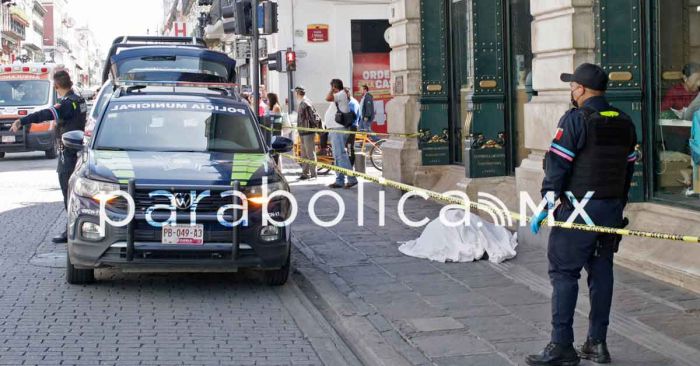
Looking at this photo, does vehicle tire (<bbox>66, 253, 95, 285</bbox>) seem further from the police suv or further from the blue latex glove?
the blue latex glove

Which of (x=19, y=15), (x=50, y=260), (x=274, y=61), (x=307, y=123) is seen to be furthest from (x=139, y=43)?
(x=19, y=15)

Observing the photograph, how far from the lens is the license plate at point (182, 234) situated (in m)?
8.39

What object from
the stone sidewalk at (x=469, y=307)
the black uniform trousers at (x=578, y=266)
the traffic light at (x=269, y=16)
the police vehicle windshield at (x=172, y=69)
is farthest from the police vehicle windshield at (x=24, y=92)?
the black uniform trousers at (x=578, y=266)

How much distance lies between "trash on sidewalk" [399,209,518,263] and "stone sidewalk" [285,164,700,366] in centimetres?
13

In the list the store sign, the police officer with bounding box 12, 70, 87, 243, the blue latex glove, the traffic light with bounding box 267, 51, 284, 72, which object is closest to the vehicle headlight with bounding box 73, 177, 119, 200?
the police officer with bounding box 12, 70, 87, 243

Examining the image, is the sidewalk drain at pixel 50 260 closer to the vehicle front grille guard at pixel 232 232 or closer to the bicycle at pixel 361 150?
the vehicle front grille guard at pixel 232 232

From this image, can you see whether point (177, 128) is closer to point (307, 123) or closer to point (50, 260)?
point (50, 260)

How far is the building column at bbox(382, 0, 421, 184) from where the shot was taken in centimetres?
1641

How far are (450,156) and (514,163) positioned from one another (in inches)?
101

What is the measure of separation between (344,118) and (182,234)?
10055 millimetres

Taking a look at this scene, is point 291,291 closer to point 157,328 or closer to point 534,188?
point 157,328

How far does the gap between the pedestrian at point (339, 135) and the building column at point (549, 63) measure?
6.85 meters

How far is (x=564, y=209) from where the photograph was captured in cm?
610

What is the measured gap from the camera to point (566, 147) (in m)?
5.99
